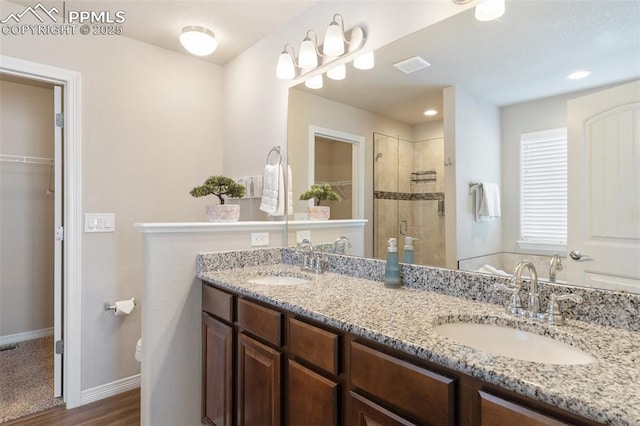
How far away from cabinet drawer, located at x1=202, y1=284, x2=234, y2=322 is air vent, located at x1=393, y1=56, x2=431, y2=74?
1331 millimetres

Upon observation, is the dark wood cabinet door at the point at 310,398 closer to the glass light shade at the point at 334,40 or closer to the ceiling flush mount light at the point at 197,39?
the glass light shade at the point at 334,40

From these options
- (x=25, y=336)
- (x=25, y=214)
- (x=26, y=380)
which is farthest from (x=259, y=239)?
(x=25, y=336)

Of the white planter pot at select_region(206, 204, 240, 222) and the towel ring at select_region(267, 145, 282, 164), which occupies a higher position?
the towel ring at select_region(267, 145, 282, 164)

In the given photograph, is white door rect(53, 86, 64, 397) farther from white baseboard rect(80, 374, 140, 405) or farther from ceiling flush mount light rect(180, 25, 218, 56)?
ceiling flush mount light rect(180, 25, 218, 56)

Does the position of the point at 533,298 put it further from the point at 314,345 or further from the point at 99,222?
the point at 99,222

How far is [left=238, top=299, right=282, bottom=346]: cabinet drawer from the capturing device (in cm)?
132

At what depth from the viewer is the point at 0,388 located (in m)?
2.33

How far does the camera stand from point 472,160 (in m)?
1.39

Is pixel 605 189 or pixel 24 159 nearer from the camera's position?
pixel 605 189

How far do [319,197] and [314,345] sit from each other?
1111 mm

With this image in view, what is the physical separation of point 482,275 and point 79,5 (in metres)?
2.69

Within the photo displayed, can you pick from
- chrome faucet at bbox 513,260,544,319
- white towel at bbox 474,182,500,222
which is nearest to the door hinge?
white towel at bbox 474,182,500,222

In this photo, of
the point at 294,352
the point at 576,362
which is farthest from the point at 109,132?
the point at 576,362

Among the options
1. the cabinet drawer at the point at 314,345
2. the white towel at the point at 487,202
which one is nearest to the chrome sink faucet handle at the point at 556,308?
the white towel at the point at 487,202
